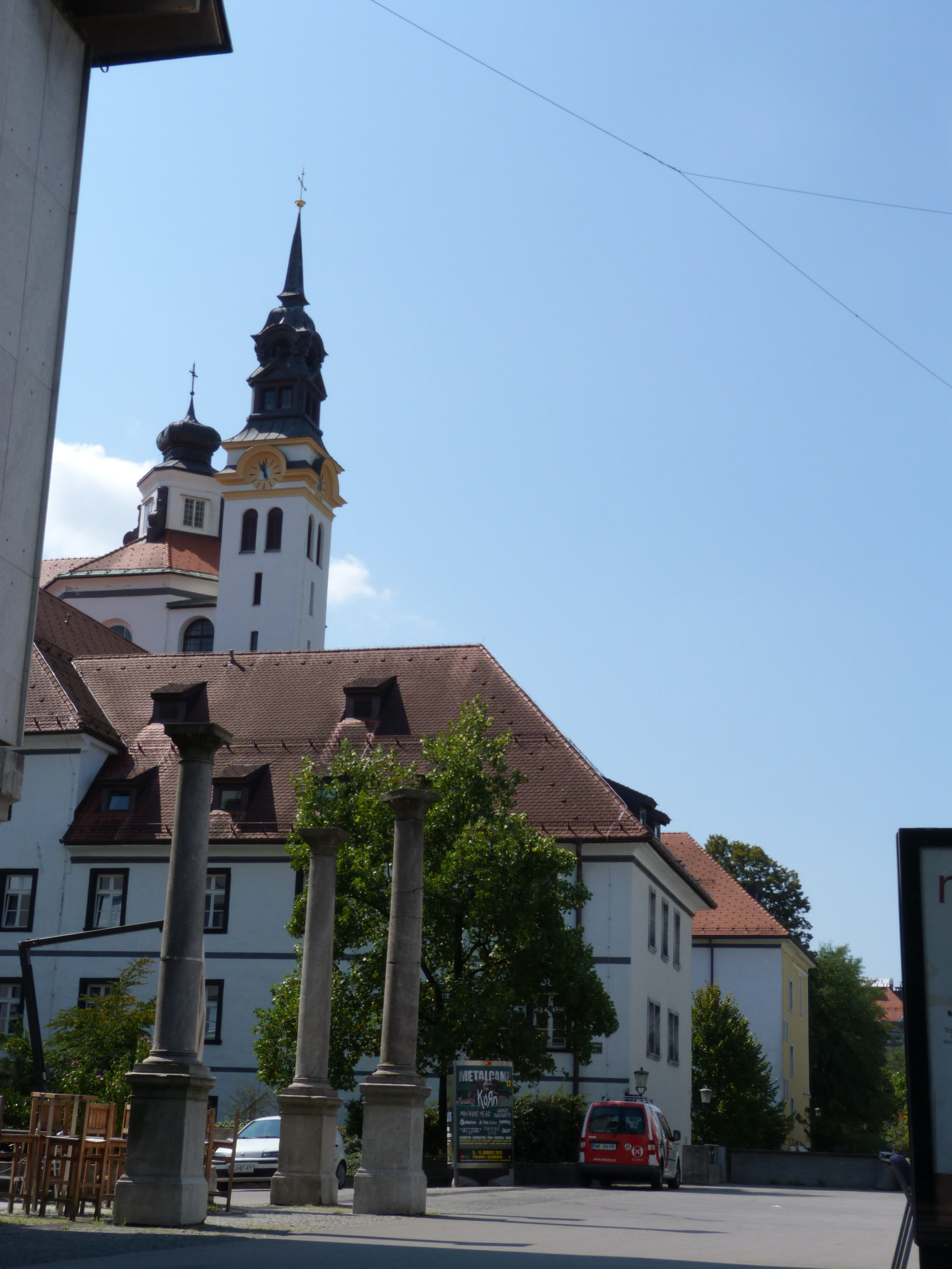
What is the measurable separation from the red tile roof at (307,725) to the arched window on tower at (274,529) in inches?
970

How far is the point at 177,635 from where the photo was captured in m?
74.0

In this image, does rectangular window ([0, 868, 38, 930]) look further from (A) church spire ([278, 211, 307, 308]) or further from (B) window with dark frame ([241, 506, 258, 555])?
(A) church spire ([278, 211, 307, 308])

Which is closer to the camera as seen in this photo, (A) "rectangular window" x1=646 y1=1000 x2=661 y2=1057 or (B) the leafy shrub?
(B) the leafy shrub

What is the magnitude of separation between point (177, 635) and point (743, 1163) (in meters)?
38.7

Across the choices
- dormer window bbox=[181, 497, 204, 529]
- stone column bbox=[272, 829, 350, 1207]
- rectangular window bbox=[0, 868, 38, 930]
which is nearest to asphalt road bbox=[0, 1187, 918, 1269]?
stone column bbox=[272, 829, 350, 1207]

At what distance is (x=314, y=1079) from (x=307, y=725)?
23.6 metres

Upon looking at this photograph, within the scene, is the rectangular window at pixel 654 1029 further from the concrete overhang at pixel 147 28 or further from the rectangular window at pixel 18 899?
the concrete overhang at pixel 147 28

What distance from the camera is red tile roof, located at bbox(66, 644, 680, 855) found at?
39.6 metres

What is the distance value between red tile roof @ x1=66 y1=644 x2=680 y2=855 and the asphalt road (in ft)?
58.1

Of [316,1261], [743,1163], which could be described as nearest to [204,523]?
[743,1163]

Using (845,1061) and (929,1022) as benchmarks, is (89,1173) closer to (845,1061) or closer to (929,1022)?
(929,1022)

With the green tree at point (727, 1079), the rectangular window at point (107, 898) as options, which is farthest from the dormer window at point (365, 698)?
the green tree at point (727, 1079)

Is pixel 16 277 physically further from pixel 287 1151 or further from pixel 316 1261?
pixel 287 1151

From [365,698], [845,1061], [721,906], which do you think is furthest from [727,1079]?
[365,698]
